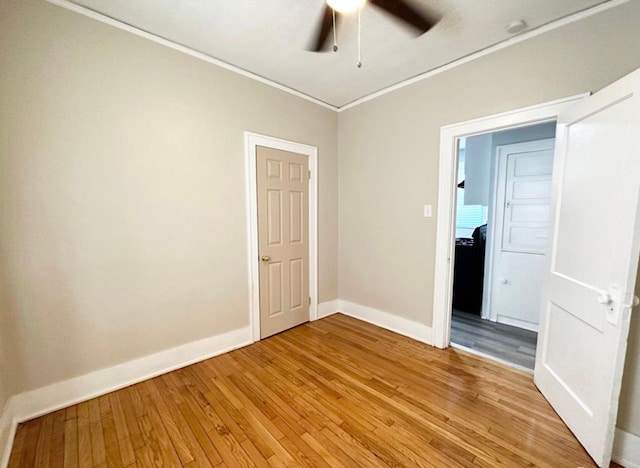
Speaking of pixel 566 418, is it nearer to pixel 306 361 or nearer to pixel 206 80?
pixel 306 361

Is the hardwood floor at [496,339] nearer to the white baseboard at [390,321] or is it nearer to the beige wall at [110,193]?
the white baseboard at [390,321]

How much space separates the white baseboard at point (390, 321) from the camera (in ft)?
8.95

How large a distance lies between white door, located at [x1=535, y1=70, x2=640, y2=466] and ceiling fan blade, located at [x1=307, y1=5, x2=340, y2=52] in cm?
162

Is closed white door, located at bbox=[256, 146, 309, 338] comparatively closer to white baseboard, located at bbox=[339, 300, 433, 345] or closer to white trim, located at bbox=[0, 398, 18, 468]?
white baseboard, located at bbox=[339, 300, 433, 345]

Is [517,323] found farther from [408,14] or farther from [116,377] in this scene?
[116,377]

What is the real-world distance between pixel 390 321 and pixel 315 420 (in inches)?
62.7

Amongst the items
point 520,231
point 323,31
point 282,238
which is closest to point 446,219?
point 520,231

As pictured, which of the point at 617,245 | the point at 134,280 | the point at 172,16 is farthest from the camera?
the point at 134,280

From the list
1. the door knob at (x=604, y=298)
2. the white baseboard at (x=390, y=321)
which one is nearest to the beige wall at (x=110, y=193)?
the white baseboard at (x=390, y=321)

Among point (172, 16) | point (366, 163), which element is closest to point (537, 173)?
point (366, 163)

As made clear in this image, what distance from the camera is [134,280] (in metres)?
2.05

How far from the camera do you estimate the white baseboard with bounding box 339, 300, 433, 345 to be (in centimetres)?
273

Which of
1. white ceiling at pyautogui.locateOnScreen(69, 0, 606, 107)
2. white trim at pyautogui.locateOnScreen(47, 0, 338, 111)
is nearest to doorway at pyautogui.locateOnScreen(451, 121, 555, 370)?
white ceiling at pyautogui.locateOnScreen(69, 0, 606, 107)

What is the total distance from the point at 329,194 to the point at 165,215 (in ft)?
6.26
